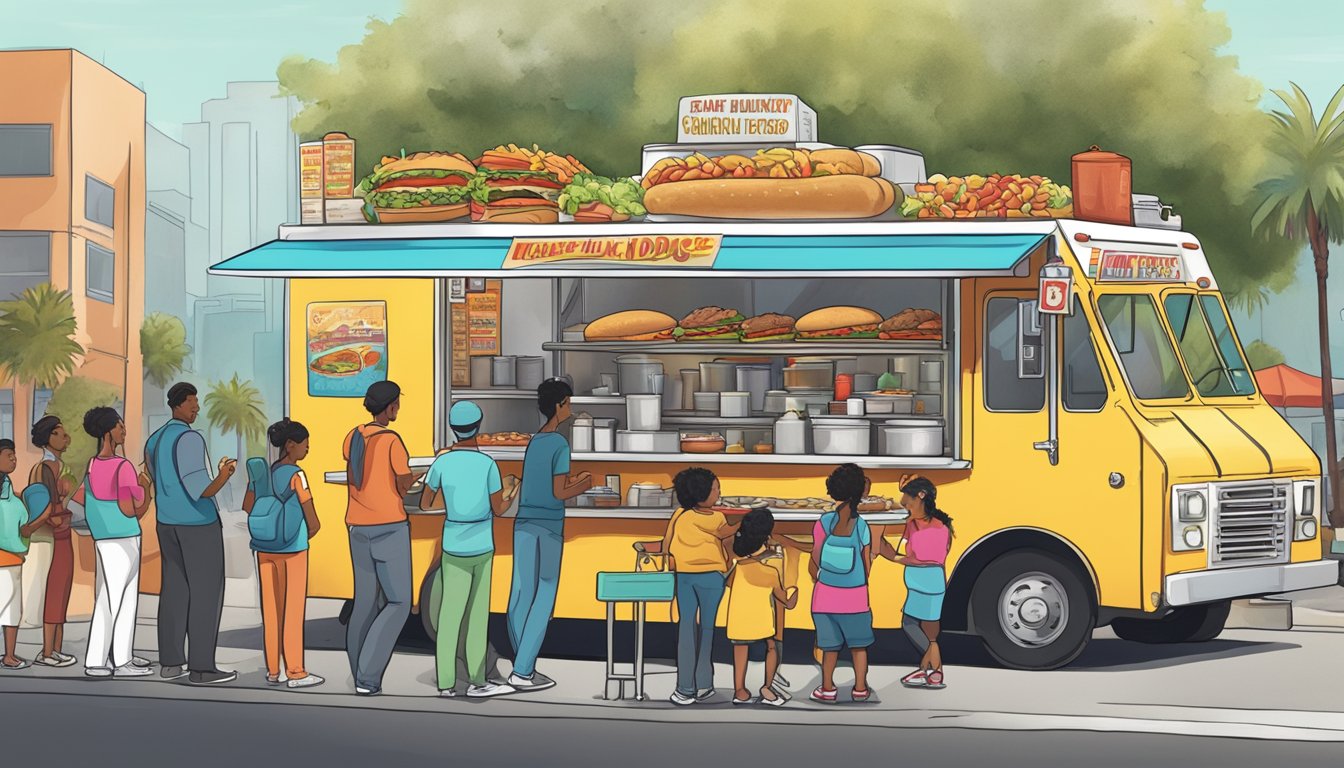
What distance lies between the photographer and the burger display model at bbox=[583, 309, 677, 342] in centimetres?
1369

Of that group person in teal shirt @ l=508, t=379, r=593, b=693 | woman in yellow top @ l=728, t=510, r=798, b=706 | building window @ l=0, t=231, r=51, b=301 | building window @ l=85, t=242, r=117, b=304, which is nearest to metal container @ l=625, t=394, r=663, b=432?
person in teal shirt @ l=508, t=379, r=593, b=693

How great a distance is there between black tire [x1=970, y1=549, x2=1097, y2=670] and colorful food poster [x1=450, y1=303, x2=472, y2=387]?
4.08 metres

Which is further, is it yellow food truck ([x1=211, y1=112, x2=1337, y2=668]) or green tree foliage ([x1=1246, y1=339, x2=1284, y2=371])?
green tree foliage ([x1=1246, y1=339, x2=1284, y2=371])

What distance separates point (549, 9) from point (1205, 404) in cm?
2335

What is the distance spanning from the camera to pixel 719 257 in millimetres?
12617

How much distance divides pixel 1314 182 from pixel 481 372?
34819 mm

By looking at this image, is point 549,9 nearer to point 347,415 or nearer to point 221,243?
point 347,415

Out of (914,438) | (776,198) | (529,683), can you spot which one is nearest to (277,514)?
(529,683)

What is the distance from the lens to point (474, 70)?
3350cm

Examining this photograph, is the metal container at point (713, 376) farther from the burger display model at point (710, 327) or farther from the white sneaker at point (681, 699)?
the white sneaker at point (681, 699)

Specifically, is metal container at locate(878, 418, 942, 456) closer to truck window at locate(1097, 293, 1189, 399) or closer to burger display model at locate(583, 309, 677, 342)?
truck window at locate(1097, 293, 1189, 399)

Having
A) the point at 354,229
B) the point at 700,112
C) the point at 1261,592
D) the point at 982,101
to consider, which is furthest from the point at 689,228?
the point at 982,101

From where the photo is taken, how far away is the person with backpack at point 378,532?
36.5 ft

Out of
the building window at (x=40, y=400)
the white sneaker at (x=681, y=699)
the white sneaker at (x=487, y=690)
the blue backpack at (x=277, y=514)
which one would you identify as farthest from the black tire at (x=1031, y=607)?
the building window at (x=40, y=400)
